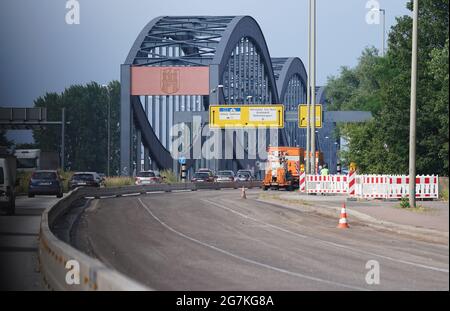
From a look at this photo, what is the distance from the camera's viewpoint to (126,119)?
96312mm

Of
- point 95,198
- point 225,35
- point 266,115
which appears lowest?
point 95,198

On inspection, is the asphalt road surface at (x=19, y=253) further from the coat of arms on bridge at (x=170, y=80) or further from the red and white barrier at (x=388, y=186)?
the coat of arms on bridge at (x=170, y=80)

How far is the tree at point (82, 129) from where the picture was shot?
466 feet

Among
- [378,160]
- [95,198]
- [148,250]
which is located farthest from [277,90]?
[148,250]

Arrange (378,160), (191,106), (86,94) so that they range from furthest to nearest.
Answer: (86,94), (191,106), (378,160)

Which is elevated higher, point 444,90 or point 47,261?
point 444,90

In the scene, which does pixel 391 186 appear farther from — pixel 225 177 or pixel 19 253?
pixel 225 177

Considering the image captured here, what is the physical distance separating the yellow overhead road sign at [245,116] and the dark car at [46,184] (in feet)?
123

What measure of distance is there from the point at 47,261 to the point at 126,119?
8169 cm

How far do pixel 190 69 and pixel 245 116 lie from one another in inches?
381

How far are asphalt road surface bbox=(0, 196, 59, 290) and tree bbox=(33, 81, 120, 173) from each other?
346ft

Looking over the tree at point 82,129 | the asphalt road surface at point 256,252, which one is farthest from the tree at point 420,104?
the tree at point 82,129

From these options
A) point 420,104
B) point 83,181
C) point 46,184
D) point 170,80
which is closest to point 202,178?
point 170,80
